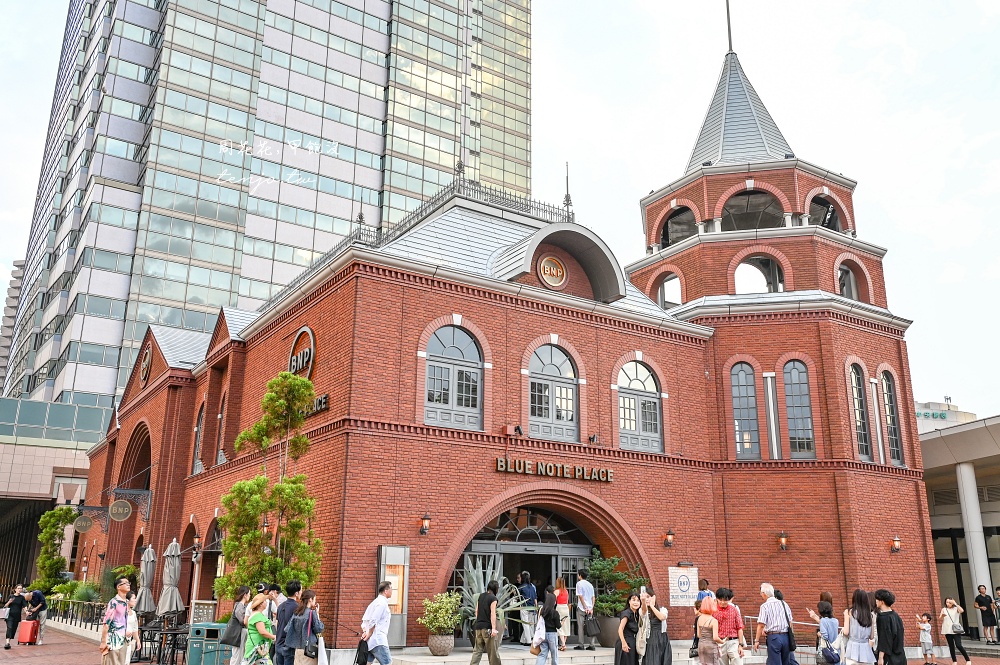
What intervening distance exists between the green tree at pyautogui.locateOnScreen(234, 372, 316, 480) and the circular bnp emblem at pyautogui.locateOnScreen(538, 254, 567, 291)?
6951 millimetres

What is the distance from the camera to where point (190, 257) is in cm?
5706

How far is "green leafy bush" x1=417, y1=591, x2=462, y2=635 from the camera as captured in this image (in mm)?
17047

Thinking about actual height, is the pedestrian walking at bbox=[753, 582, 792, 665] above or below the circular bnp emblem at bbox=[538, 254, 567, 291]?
below

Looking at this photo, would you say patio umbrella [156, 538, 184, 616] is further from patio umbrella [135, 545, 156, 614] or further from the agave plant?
the agave plant

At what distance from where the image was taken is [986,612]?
2205 cm

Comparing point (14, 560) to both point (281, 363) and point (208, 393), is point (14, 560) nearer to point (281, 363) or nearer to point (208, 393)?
point (208, 393)

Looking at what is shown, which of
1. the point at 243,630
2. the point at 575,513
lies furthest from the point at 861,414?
the point at 243,630

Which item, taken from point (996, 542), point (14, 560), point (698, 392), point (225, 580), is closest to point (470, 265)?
point (698, 392)

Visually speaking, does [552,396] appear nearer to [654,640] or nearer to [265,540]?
[265,540]

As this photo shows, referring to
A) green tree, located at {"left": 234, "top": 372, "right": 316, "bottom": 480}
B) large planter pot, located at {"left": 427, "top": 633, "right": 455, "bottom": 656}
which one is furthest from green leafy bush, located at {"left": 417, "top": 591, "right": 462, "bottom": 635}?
green tree, located at {"left": 234, "top": 372, "right": 316, "bottom": 480}

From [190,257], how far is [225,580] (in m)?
44.5

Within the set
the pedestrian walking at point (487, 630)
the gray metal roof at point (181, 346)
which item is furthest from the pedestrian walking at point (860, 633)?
the gray metal roof at point (181, 346)

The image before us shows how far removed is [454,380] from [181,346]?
575 inches

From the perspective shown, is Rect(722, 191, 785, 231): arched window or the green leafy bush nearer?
the green leafy bush
